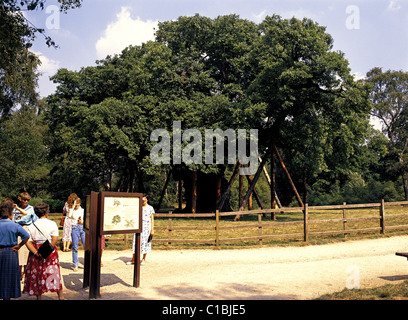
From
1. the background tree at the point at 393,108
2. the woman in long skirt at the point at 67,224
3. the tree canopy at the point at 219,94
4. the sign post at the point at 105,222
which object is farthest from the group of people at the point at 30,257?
the background tree at the point at 393,108

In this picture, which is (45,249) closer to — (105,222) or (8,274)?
(8,274)

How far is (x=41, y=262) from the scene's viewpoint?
636cm

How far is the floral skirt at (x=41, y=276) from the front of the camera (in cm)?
632

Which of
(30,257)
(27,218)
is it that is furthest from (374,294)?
(27,218)

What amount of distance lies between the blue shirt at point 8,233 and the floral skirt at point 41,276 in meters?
0.54

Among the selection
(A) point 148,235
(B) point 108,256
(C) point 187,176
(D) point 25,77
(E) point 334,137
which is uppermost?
(D) point 25,77

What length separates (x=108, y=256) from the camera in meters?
11.9

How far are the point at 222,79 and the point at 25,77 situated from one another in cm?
1544

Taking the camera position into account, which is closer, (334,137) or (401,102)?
(334,137)

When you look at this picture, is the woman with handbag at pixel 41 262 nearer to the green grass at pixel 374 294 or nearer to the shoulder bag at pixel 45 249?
the shoulder bag at pixel 45 249

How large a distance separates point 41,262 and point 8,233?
2.62ft
